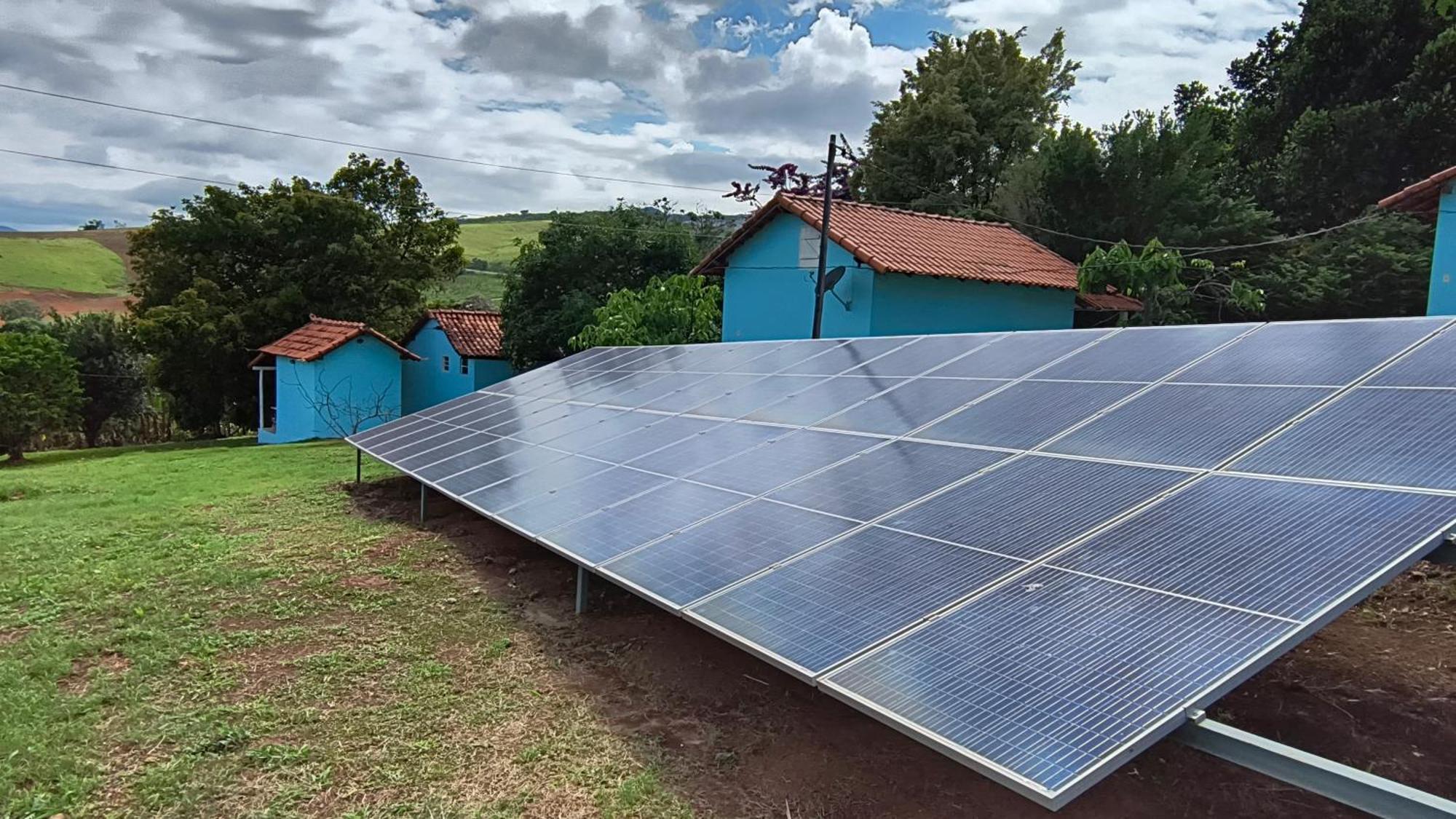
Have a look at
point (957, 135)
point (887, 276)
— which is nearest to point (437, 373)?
point (887, 276)

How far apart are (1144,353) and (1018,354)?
1.17 meters

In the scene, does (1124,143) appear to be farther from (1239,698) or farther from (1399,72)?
(1239,698)

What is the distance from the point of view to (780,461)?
243 inches

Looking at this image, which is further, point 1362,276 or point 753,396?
point 1362,276

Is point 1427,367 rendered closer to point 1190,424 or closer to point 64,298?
point 1190,424

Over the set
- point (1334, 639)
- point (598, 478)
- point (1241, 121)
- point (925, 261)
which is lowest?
point (1334, 639)

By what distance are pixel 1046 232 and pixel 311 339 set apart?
72.9 feet

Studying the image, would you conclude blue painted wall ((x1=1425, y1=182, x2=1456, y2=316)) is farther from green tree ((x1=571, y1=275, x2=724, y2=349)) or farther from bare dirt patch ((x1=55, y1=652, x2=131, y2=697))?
bare dirt patch ((x1=55, y1=652, x2=131, y2=697))

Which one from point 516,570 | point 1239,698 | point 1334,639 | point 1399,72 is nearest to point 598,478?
point 516,570

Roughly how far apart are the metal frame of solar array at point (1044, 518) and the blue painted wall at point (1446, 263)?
8009mm

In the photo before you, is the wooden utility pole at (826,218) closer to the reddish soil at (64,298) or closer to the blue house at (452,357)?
the blue house at (452,357)

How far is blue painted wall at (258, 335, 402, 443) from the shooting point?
23.8 meters

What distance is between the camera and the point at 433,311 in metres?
28.7

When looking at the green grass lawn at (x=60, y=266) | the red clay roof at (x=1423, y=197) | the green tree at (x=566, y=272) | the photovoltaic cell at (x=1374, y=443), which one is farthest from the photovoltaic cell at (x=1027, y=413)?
the green grass lawn at (x=60, y=266)
